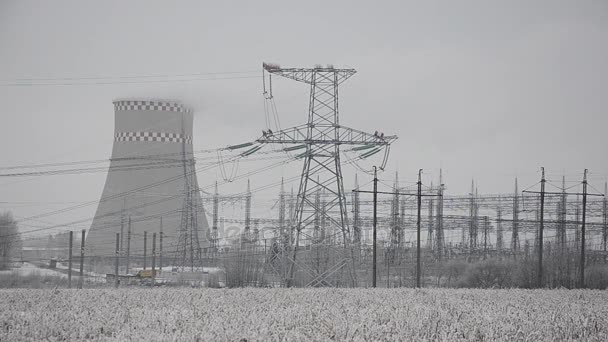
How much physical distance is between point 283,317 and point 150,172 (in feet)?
106

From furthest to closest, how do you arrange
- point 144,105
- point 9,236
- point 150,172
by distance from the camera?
point 9,236 < point 150,172 < point 144,105

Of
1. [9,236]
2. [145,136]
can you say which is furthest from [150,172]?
[9,236]

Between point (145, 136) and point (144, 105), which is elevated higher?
point (144, 105)

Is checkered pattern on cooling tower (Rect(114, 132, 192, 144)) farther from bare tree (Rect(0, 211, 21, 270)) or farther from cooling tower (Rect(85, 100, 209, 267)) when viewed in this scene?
bare tree (Rect(0, 211, 21, 270))

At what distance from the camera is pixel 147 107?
1515 inches

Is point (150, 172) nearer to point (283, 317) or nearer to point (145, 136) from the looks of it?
point (145, 136)

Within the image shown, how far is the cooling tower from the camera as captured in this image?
3850 cm

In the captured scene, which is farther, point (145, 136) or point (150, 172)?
point (150, 172)

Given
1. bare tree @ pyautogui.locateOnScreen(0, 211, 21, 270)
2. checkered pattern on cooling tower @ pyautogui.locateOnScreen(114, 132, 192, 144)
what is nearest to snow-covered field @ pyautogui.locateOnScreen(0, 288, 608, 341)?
checkered pattern on cooling tower @ pyautogui.locateOnScreen(114, 132, 192, 144)

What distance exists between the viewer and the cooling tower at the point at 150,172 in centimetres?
3850

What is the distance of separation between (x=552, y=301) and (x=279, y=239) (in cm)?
1378

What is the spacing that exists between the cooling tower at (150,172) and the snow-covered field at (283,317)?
83.5 ft

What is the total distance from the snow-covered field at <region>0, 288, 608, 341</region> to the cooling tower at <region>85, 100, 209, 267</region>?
25.5m

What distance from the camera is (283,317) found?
8508 millimetres
